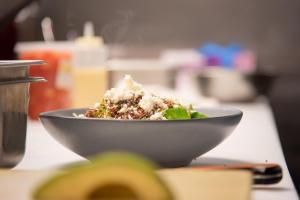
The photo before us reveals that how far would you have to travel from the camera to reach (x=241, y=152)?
4.55ft

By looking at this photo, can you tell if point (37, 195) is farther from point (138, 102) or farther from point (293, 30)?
point (293, 30)

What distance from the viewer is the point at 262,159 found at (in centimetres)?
129

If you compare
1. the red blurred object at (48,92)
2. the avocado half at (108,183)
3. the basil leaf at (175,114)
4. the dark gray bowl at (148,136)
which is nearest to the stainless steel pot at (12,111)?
the dark gray bowl at (148,136)

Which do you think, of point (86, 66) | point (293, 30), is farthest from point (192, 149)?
point (293, 30)

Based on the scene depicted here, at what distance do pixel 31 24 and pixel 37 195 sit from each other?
12.7 feet

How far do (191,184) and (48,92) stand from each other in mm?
1260

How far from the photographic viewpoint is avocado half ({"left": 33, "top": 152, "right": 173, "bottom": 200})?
22.3 inches

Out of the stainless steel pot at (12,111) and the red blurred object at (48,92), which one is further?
the red blurred object at (48,92)

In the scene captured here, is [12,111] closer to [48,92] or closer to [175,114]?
[175,114]

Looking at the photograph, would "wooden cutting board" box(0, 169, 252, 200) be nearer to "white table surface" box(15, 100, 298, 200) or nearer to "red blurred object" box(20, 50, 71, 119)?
"white table surface" box(15, 100, 298, 200)

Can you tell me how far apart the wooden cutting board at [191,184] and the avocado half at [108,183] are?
0.46ft

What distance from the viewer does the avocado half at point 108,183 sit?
0.57 metres

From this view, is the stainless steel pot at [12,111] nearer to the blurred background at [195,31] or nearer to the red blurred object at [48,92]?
the red blurred object at [48,92]

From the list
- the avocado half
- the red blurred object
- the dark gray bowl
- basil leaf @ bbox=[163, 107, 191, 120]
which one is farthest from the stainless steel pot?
the red blurred object
